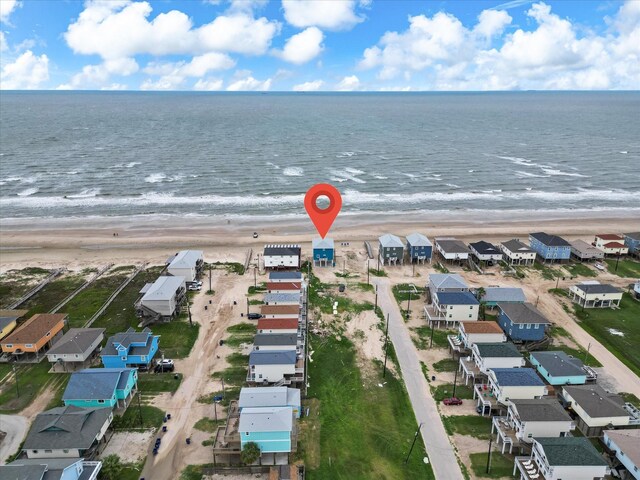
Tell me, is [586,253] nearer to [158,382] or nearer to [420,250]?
[420,250]

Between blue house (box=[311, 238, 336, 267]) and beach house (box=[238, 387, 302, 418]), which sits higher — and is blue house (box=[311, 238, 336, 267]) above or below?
above

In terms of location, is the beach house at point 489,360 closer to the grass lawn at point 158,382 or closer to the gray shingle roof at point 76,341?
the grass lawn at point 158,382

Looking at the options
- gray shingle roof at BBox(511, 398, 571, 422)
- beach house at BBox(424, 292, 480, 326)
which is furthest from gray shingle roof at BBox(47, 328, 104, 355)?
gray shingle roof at BBox(511, 398, 571, 422)

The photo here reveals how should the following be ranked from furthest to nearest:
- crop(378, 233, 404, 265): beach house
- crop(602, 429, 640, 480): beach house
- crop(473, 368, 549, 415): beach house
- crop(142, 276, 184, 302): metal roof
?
crop(378, 233, 404, 265): beach house, crop(142, 276, 184, 302): metal roof, crop(473, 368, 549, 415): beach house, crop(602, 429, 640, 480): beach house

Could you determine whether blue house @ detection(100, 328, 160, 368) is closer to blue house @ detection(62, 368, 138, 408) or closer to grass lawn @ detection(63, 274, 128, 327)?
blue house @ detection(62, 368, 138, 408)

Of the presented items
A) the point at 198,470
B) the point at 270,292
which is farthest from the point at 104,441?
the point at 270,292

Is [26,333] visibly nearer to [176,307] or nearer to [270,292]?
[176,307]

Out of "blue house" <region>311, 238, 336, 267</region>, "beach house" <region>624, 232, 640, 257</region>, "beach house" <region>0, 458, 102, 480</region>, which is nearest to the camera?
"beach house" <region>0, 458, 102, 480</region>

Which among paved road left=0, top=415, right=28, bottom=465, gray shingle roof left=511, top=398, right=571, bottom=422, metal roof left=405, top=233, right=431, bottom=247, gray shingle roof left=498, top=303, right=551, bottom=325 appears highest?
metal roof left=405, top=233, right=431, bottom=247

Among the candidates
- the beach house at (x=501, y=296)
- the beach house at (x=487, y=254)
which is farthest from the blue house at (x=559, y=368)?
the beach house at (x=487, y=254)
